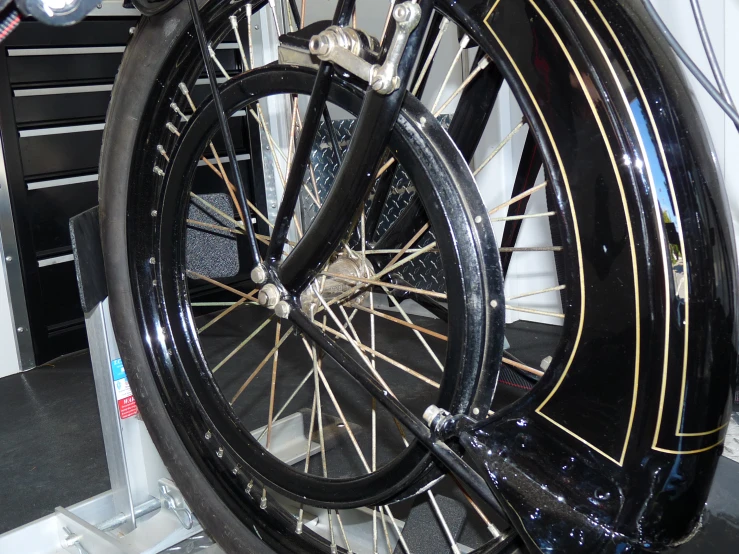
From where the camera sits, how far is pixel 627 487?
2.19 ft

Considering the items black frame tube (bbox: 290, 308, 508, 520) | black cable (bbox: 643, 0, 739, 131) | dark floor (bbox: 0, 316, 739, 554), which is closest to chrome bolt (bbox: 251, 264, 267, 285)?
black frame tube (bbox: 290, 308, 508, 520)

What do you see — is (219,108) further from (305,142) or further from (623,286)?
(623,286)

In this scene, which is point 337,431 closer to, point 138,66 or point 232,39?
point 138,66

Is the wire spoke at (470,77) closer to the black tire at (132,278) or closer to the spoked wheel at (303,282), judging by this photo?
the spoked wheel at (303,282)

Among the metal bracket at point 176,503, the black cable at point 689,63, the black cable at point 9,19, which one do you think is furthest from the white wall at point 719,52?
the black cable at point 9,19

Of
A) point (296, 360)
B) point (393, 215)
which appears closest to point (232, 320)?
point (296, 360)

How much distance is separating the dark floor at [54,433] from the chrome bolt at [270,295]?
35.9 inches

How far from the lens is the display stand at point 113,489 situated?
1.30 metres

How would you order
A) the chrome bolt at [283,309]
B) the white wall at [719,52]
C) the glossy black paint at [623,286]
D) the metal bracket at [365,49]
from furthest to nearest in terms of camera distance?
the white wall at [719,52], the chrome bolt at [283,309], the metal bracket at [365,49], the glossy black paint at [623,286]

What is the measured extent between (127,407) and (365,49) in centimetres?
88

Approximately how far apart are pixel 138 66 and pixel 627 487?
0.93 metres

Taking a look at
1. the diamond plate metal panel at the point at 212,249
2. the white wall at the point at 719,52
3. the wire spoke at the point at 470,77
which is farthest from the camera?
the white wall at the point at 719,52

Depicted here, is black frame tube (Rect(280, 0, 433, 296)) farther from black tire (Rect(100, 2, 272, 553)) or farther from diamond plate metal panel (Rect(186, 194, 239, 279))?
diamond plate metal panel (Rect(186, 194, 239, 279))

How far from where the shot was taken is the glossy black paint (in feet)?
2.06
